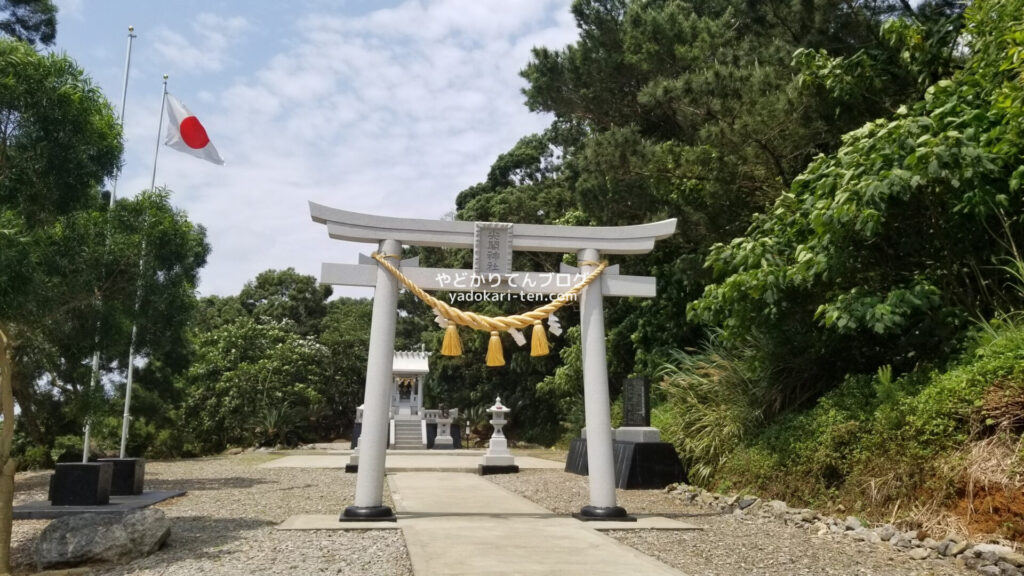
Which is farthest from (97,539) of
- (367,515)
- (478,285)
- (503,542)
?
(478,285)

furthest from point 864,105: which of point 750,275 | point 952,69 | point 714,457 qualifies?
point 714,457

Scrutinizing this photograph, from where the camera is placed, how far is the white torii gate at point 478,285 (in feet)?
21.4

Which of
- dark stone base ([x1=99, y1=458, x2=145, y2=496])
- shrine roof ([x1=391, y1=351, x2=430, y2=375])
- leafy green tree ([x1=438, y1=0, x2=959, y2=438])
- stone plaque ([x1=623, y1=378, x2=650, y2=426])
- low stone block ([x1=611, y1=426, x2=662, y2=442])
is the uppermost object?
leafy green tree ([x1=438, y1=0, x2=959, y2=438])

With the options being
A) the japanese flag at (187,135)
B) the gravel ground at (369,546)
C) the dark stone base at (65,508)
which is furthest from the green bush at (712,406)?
the japanese flag at (187,135)

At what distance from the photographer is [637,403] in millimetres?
10133

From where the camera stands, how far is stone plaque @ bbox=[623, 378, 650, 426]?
10.0 m

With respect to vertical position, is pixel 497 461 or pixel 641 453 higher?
pixel 641 453

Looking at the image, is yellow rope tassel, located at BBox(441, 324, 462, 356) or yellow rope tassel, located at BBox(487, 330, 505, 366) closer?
yellow rope tassel, located at BBox(441, 324, 462, 356)

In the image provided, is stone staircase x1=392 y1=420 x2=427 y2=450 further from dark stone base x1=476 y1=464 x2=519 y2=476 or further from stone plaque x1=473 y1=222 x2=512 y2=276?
stone plaque x1=473 y1=222 x2=512 y2=276

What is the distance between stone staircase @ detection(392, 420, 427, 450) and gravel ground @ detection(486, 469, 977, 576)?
1374 cm

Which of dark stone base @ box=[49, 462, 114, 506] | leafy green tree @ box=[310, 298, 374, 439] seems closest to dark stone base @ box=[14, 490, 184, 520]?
dark stone base @ box=[49, 462, 114, 506]

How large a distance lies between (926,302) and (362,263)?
506 centimetres

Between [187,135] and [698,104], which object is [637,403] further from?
[187,135]

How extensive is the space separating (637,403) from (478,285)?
420 cm
